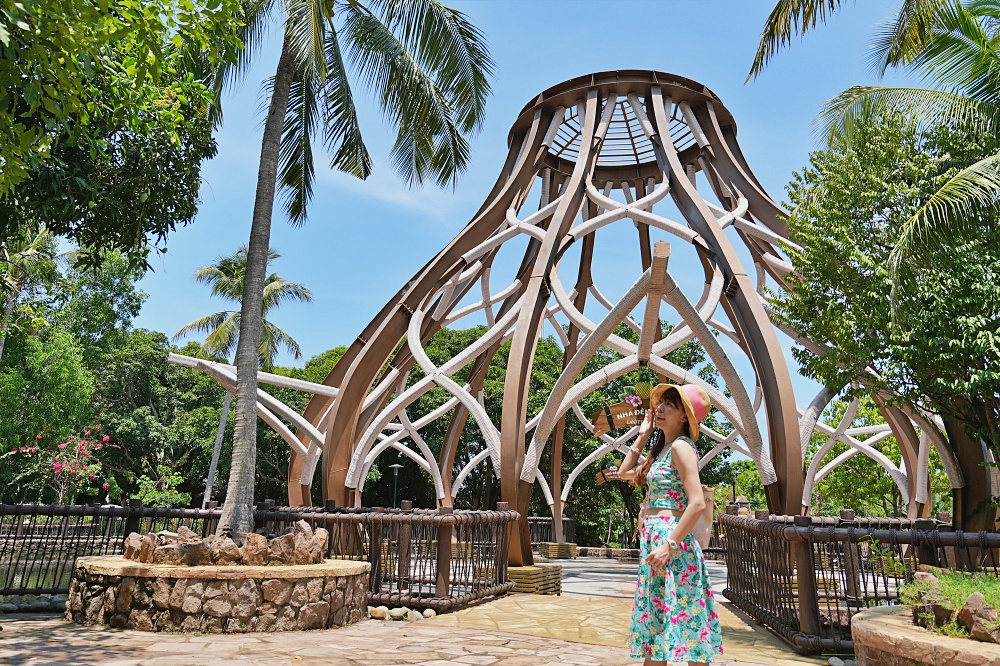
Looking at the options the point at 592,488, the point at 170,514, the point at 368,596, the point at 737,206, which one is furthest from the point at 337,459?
the point at 592,488

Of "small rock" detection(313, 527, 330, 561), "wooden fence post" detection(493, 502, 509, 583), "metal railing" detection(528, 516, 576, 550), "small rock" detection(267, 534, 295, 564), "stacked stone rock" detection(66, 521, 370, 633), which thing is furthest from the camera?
"metal railing" detection(528, 516, 576, 550)

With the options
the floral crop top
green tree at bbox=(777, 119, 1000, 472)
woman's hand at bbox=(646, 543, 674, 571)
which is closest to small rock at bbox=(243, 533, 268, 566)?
the floral crop top

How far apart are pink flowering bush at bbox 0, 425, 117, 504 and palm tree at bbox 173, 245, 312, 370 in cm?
550

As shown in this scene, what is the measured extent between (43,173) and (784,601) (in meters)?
8.07

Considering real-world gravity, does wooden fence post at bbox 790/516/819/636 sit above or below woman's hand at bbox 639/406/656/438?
below

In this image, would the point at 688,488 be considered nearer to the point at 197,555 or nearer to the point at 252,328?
the point at 197,555

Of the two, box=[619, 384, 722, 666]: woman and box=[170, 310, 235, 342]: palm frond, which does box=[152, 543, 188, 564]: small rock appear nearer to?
box=[619, 384, 722, 666]: woman

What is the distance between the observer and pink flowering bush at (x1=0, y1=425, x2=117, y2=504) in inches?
1021

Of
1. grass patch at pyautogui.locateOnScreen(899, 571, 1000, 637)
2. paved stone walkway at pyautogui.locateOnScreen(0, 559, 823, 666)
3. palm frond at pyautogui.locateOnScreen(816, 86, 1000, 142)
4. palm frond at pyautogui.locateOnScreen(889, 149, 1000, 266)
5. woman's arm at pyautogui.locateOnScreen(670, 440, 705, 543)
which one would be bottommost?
paved stone walkway at pyautogui.locateOnScreen(0, 559, 823, 666)

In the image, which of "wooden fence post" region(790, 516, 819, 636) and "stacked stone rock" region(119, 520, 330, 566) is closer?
"wooden fence post" region(790, 516, 819, 636)

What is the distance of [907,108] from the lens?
30.2 feet

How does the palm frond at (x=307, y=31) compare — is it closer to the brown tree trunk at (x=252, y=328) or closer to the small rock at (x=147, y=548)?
the brown tree trunk at (x=252, y=328)

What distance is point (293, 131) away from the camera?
11.5m

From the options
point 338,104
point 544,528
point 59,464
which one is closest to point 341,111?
point 338,104
